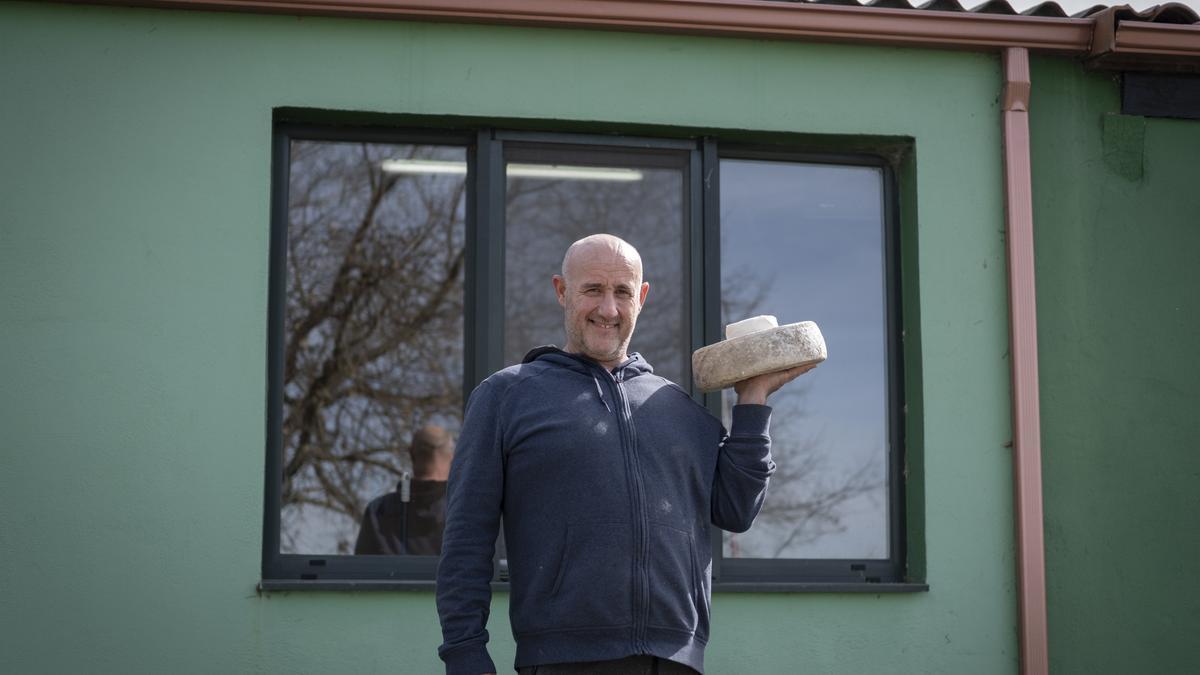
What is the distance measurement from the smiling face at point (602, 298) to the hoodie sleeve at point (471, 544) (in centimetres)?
32

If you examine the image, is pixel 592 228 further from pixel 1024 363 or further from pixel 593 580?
pixel 593 580

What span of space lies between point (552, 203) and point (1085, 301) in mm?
2379

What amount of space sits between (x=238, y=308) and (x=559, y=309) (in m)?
2.22

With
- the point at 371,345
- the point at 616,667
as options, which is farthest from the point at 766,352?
the point at 371,345

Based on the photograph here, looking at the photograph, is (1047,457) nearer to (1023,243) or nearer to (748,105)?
(1023,243)

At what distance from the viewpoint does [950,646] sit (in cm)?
523

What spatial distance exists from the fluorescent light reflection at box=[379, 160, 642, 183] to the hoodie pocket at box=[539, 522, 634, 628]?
2520mm

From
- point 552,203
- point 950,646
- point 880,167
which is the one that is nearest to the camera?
point 950,646

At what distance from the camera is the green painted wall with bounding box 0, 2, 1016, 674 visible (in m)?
4.82

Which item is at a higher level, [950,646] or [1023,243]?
[1023,243]

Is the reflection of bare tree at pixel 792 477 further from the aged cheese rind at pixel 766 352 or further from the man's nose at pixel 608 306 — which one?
the man's nose at pixel 608 306

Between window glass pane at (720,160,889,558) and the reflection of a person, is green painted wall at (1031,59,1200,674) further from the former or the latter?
the reflection of a person

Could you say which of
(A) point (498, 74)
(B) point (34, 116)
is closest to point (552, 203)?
(A) point (498, 74)

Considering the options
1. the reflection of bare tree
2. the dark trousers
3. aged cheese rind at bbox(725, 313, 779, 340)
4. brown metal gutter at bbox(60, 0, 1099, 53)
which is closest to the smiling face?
→ aged cheese rind at bbox(725, 313, 779, 340)
